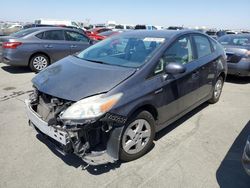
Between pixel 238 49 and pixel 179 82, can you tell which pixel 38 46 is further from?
pixel 238 49

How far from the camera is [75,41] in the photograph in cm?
962

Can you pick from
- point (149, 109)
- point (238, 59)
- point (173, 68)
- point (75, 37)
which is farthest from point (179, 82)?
point (75, 37)

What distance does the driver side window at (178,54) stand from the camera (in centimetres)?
364

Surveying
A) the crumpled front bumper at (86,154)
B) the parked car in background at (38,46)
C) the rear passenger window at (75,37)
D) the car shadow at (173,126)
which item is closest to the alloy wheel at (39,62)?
the parked car in background at (38,46)

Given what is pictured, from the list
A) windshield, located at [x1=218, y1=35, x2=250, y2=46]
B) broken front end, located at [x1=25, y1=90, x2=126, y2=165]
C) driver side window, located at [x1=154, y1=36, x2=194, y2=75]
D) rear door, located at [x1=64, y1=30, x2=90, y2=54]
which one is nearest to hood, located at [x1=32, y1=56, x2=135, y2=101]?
broken front end, located at [x1=25, y1=90, x2=126, y2=165]

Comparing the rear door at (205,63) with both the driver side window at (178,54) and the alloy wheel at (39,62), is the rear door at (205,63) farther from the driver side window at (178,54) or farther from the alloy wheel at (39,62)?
the alloy wheel at (39,62)

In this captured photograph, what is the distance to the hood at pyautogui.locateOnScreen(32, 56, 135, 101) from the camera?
3059mm


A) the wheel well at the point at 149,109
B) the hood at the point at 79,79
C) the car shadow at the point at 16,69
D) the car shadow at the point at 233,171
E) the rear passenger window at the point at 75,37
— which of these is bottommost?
the car shadow at the point at 233,171

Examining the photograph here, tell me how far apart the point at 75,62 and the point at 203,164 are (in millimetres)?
2314

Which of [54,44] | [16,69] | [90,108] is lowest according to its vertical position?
[16,69]

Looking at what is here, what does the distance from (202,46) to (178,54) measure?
1.06 meters

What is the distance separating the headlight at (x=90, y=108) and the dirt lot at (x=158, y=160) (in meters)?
0.78

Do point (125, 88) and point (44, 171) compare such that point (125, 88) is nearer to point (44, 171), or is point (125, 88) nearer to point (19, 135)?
point (44, 171)

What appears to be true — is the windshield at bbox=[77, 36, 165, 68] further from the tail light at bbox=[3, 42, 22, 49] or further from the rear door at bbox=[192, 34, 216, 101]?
the tail light at bbox=[3, 42, 22, 49]
